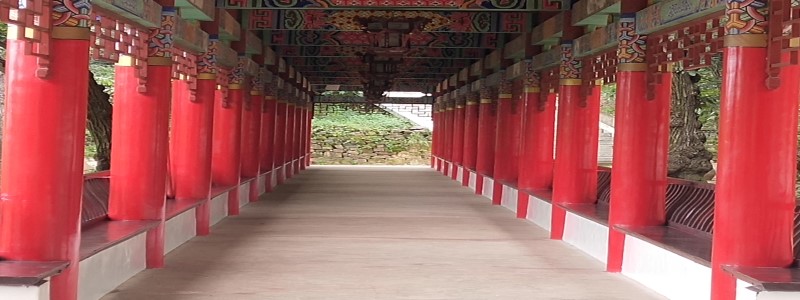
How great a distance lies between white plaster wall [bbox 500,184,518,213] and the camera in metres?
14.1

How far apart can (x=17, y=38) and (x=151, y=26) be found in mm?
2623

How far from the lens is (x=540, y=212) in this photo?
39.0 ft

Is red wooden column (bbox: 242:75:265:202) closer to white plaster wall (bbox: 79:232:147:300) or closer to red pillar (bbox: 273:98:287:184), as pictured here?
red pillar (bbox: 273:98:287:184)

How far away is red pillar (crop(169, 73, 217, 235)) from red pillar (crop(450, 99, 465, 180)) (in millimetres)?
12957

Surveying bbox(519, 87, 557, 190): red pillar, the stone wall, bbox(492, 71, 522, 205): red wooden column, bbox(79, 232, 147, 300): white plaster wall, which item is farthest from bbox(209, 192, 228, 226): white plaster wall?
the stone wall

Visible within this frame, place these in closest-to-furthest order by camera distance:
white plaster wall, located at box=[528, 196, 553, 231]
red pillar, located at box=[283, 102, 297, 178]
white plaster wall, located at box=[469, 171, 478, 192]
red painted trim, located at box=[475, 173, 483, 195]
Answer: white plaster wall, located at box=[528, 196, 553, 231] < red painted trim, located at box=[475, 173, 483, 195] < white plaster wall, located at box=[469, 171, 478, 192] < red pillar, located at box=[283, 102, 297, 178]

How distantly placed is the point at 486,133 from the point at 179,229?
33.8ft

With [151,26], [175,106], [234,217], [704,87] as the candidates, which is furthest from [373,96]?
[151,26]

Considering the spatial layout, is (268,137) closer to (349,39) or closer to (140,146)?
(349,39)

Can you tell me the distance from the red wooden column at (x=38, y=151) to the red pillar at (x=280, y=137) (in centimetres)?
1410

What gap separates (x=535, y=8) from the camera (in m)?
11.2

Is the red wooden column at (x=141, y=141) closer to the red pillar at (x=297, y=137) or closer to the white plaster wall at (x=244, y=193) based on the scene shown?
the white plaster wall at (x=244, y=193)

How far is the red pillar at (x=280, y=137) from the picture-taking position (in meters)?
19.8

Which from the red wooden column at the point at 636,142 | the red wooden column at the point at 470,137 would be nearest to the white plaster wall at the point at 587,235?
the red wooden column at the point at 636,142
